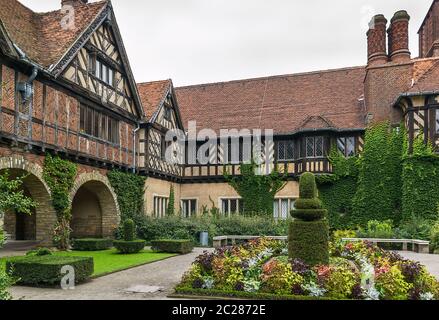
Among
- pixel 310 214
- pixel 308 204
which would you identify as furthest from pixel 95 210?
pixel 310 214

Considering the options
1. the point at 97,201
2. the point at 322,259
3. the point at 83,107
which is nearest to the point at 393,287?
the point at 322,259

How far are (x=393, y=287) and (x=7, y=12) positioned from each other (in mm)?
16225

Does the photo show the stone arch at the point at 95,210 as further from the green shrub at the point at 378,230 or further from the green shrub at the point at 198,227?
the green shrub at the point at 378,230

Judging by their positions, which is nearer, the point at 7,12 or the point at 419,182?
the point at 7,12

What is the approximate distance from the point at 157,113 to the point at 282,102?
9.13 meters

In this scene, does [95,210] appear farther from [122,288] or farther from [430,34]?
[430,34]

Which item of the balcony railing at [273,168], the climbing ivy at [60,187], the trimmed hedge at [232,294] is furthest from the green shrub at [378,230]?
the climbing ivy at [60,187]

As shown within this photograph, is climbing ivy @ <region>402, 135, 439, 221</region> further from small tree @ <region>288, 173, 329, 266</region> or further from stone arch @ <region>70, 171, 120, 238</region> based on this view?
stone arch @ <region>70, 171, 120, 238</region>

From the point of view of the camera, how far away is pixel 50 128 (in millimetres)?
15844

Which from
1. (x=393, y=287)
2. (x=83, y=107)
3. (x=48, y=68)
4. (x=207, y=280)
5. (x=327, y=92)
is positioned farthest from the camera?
(x=327, y=92)

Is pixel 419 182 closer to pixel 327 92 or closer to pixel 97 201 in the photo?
pixel 327 92

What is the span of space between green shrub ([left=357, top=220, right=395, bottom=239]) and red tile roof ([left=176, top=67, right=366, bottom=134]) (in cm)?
595

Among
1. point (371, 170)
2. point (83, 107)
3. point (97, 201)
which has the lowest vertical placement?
point (97, 201)
